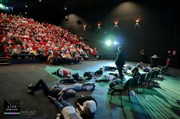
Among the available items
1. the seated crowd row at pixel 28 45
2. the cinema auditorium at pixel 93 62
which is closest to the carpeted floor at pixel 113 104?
the cinema auditorium at pixel 93 62

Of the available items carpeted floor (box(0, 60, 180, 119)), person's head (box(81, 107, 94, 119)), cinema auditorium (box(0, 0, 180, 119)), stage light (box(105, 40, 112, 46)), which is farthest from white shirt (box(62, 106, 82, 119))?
stage light (box(105, 40, 112, 46))

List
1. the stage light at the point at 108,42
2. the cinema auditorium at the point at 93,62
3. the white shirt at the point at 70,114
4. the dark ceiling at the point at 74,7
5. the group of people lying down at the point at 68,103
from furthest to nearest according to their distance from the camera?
the stage light at the point at 108,42, the dark ceiling at the point at 74,7, the cinema auditorium at the point at 93,62, the group of people lying down at the point at 68,103, the white shirt at the point at 70,114

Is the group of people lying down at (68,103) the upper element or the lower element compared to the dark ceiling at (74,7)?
lower

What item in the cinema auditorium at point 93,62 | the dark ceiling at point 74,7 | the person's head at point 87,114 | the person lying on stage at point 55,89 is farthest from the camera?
the dark ceiling at point 74,7

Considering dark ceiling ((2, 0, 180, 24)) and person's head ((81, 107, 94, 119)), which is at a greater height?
dark ceiling ((2, 0, 180, 24))

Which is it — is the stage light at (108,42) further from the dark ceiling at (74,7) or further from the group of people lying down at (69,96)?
the group of people lying down at (69,96)

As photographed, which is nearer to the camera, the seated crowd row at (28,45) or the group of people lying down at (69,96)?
the group of people lying down at (69,96)

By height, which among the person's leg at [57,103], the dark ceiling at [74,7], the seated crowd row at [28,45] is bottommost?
the person's leg at [57,103]

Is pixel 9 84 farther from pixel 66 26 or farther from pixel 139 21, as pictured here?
pixel 66 26

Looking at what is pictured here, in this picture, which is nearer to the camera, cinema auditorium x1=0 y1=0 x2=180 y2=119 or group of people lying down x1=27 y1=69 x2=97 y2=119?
group of people lying down x1=27 y1=69 x2=97 y2=119

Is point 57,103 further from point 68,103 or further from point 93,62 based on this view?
point 93,62

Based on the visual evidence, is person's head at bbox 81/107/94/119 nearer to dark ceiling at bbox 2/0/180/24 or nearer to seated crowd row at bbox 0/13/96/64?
seated crowd row at bbox 0/13/96/64

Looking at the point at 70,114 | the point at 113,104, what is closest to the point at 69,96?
the point at 113,104

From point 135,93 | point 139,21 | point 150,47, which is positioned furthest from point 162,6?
point 135,93
